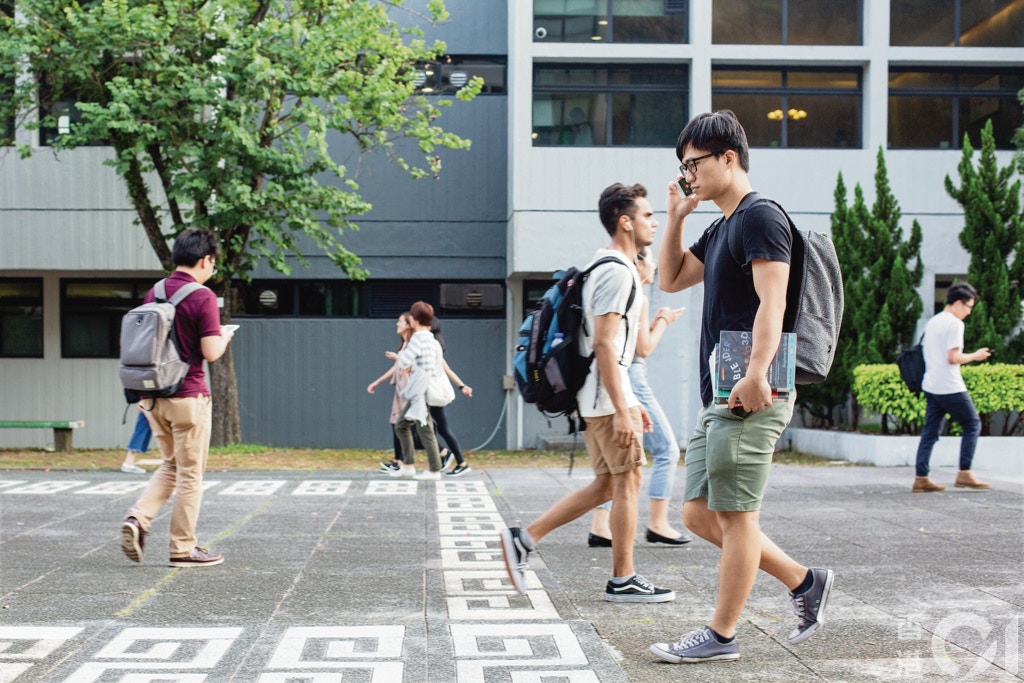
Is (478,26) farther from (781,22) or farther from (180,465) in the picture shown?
(180,465)

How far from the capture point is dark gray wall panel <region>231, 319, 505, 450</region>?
778 inches

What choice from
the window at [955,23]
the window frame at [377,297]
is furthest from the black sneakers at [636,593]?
the window at [955,23]

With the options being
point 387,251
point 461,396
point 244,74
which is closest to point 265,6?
point 244,74

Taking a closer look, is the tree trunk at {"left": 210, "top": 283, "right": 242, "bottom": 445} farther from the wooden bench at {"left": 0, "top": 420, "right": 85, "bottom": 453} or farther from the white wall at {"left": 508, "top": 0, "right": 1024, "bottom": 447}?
the white wall at {"left": 508, "top": 0, "right": 1024, "bottom": 447}

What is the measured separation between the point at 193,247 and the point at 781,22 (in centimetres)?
1353

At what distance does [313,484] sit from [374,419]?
26.0 feet

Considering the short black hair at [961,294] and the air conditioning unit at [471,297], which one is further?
the air conditioning unit at [471,297]

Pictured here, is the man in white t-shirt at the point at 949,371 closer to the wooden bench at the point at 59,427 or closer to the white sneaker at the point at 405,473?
the white sneaker at the point at 405,473

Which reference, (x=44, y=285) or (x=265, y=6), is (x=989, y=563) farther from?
(x=44, y=285)

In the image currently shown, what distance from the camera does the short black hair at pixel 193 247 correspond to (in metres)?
6.71

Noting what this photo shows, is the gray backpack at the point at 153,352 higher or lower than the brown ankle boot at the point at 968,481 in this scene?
higher

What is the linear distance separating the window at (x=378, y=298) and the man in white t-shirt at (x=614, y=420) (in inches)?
565

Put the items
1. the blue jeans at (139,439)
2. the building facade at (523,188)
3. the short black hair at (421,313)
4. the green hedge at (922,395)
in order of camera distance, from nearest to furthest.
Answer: the short black hair at (421,313), the blue jeans at (139,439), the green hedge at (922,395), the building facade at (523,188)

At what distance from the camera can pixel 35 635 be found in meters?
4.75
